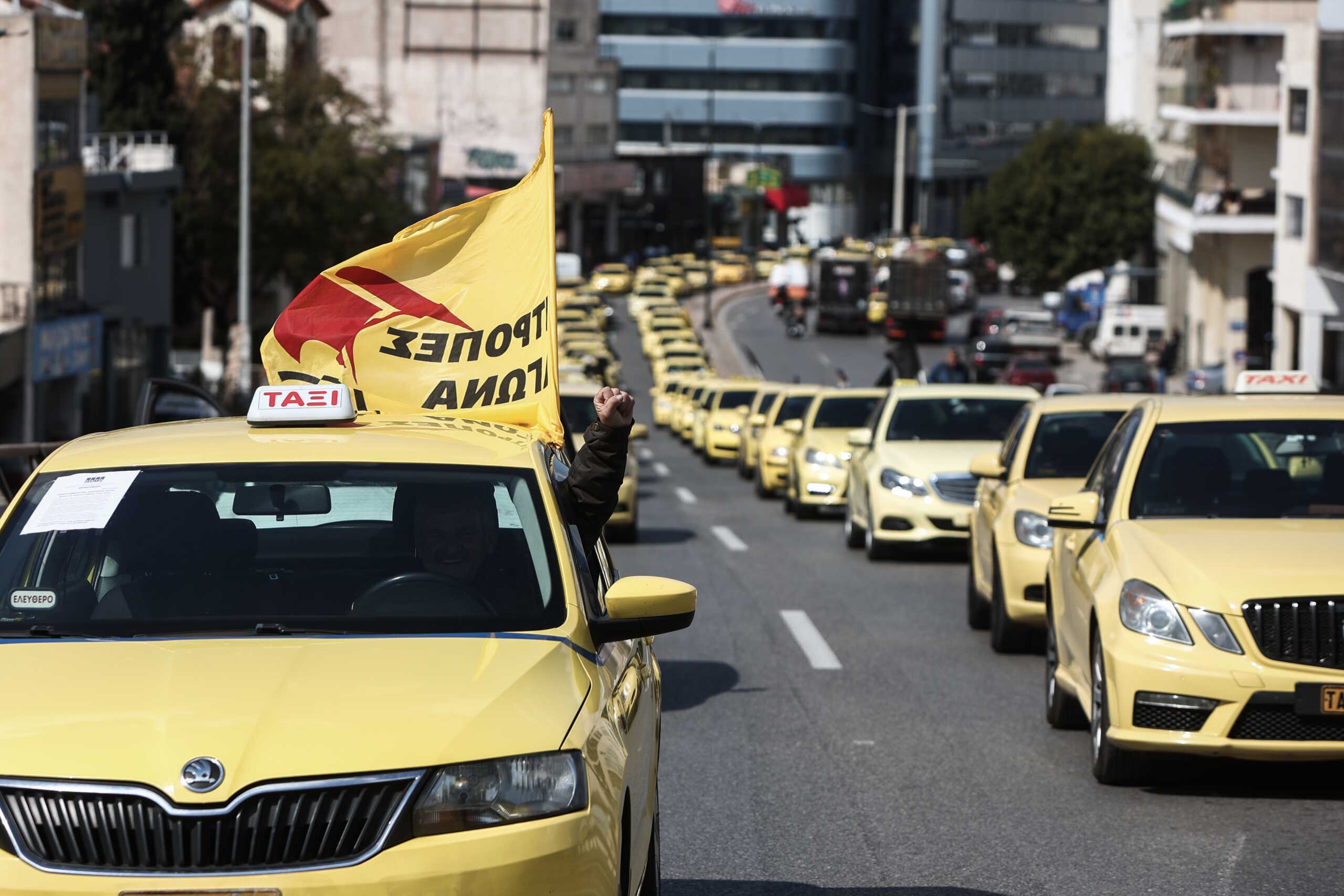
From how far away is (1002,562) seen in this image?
39.9ft

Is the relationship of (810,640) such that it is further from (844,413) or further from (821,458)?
(844,413)

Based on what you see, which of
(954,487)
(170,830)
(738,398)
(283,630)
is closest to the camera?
(170,830)

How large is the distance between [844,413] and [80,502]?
775 inches

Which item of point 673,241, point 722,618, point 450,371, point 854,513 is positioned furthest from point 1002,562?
point 673,241

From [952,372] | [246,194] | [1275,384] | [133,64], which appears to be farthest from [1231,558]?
[133,64]

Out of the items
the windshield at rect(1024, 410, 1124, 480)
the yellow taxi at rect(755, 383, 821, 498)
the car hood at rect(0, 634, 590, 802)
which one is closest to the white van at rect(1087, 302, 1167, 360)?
the yellow taxi at rect(755, 383, 821, 498)

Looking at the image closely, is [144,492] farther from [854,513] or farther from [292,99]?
[292,99]

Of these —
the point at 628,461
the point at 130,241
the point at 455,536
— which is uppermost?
the point at 130,241

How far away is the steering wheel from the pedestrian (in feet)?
98.6

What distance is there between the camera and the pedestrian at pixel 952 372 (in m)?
35.0

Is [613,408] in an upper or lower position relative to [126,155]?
lower

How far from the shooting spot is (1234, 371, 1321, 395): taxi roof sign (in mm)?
10188

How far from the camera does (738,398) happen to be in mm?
Result: 40875

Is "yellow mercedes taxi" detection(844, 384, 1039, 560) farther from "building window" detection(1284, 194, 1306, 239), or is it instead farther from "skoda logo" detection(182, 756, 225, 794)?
"building window" detection(1284, 194, 1306, 239)
